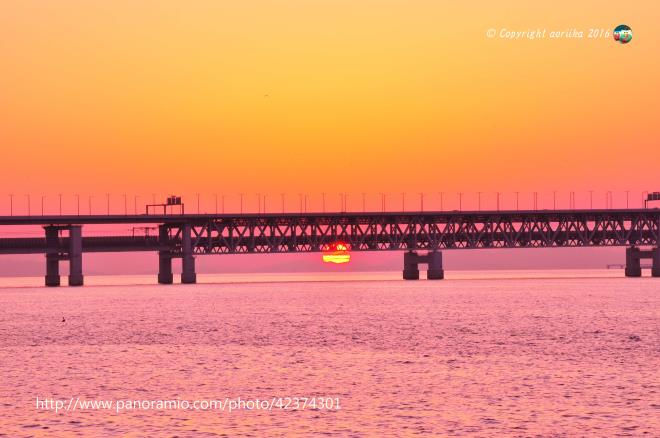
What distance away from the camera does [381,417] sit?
89.2 ft

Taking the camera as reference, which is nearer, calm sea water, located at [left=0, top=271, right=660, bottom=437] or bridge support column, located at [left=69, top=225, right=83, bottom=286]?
calm sea water, located at [left=0, top=271, right=660, bottom=437]

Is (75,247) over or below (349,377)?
over

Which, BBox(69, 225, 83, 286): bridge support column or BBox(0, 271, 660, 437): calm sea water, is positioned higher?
BBox(69, 225, 83, 286): bridge support column

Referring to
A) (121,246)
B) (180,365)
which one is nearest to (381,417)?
(180,365)

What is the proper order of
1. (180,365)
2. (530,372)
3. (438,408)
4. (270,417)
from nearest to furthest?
(270,417), (438,408), (530,372), (180,365)

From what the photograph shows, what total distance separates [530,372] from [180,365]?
14246 mm

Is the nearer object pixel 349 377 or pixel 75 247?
pixel 349 377

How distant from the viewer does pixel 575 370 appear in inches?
1527

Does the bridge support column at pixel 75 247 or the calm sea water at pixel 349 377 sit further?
the bridge support column at pixel 75 247

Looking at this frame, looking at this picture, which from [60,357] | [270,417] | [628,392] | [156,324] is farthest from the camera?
[156,324]

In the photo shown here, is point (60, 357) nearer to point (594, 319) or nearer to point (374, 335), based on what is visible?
point (374, 335)

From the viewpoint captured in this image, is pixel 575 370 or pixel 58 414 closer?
pixel 58 414

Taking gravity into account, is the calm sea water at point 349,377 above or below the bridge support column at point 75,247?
below

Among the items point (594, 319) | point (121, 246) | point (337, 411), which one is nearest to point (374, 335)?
point (594, 319)
